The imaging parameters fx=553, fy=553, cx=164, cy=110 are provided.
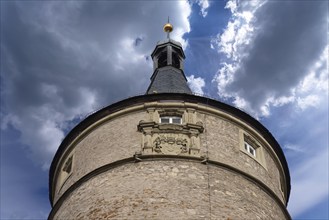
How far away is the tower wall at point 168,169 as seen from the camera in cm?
1420

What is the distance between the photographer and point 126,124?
1684 centimetres

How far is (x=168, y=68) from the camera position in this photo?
75.0 ft

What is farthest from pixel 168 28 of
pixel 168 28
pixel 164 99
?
pixel 164 99

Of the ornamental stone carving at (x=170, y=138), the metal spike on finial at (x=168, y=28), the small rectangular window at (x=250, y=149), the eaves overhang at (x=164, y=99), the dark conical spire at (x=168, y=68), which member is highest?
the metal spike on finial at (x=168, y=28)

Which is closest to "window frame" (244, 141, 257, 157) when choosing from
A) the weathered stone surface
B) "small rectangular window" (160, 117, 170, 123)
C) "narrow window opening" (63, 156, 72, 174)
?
the weathered stone surface

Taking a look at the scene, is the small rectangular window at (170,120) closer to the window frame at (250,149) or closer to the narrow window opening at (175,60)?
the window frame at (250,149)

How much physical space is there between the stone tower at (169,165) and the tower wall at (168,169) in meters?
0.03

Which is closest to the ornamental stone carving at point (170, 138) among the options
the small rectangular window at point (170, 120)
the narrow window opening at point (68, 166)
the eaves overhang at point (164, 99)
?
the small rectangular window at point (170, 120)

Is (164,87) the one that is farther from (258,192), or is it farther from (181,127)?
(258,192)

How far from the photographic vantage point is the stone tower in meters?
14.2

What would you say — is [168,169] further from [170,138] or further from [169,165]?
[170,138]

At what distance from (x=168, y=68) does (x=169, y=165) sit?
27.9 ft

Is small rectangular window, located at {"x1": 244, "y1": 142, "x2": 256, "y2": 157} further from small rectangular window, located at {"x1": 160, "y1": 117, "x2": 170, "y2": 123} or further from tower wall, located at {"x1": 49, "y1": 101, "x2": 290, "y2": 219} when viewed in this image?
small rectangular window, located at {"x1": 160, "y1": 117, "x2": 170, "y2": 123}

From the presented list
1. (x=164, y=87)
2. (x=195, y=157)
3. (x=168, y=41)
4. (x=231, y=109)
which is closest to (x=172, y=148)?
(x=195, y=157)
